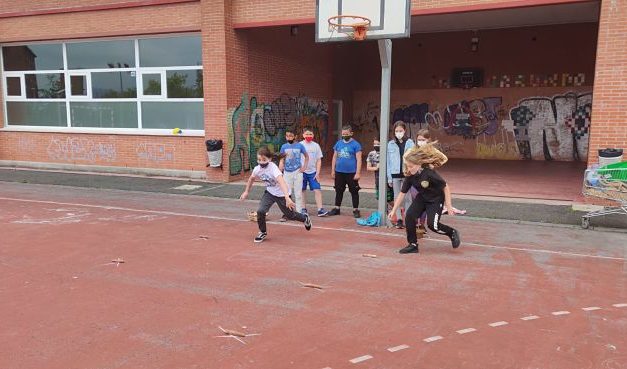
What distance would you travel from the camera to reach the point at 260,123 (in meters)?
14.9

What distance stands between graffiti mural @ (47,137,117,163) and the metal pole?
380 inches

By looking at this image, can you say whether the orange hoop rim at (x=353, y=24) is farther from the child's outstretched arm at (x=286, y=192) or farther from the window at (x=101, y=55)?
the window at (x=101, y=55)

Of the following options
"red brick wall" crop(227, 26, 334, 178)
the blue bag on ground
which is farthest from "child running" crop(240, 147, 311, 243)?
"red brick wall" crop(227, 26, 334, 178)

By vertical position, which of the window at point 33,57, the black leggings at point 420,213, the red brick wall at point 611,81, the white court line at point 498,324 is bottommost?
the white court line at point 498,324

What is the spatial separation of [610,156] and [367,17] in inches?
206

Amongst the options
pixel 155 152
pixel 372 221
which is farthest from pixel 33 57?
pixel 372 221

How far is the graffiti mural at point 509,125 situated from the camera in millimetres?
18609

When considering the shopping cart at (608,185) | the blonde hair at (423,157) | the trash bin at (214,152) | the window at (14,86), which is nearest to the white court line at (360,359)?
the blonde hair at (423,157)

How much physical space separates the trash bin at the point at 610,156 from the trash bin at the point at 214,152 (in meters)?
8.61

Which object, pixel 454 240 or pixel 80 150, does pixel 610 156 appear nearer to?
pixel 454 240

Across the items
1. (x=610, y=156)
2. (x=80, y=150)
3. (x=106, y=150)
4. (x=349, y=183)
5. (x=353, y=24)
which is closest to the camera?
(x=353, y=24)

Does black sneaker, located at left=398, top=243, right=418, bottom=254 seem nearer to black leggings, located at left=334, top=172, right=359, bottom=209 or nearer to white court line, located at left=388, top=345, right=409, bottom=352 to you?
black leggings, located at left=334, top=172, right=359, bottom=209

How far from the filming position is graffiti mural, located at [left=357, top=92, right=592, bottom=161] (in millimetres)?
18609

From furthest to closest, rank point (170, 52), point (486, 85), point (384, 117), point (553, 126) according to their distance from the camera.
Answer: point (486, 85) → point (553, 126) → point (170, 52) → point (384, 117)
